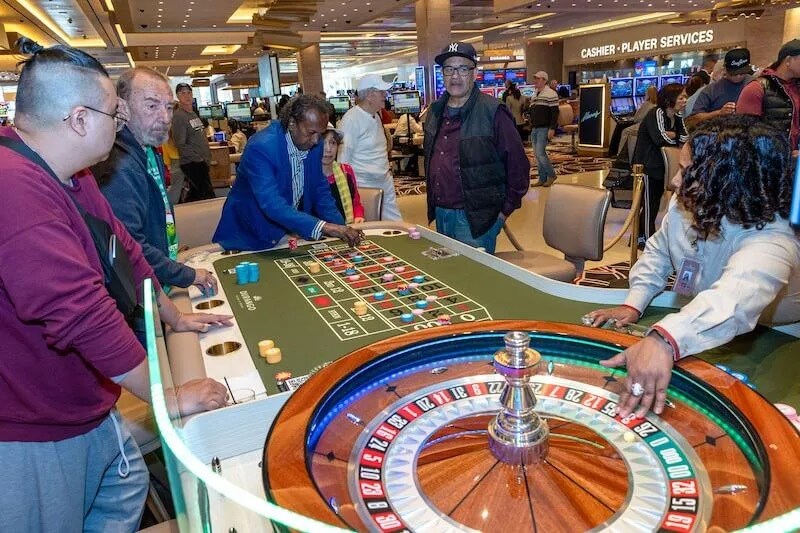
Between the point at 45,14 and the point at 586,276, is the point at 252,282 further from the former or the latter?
the point at 45,14

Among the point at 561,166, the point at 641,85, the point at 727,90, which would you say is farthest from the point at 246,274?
the point at 641,85

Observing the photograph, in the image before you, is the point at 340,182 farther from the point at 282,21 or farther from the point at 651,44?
the point at 651,44

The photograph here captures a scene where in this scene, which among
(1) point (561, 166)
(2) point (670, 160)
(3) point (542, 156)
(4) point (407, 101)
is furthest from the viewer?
(4) point (407, 101)

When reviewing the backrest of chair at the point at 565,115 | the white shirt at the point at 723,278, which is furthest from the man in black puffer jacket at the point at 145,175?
the backrest of chair at the point at 565,115

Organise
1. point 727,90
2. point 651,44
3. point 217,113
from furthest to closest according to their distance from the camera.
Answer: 1. point 651,44
2. point 217,113
3. point 727,90

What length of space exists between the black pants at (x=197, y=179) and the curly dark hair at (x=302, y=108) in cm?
407

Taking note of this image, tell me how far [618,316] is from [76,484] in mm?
1317

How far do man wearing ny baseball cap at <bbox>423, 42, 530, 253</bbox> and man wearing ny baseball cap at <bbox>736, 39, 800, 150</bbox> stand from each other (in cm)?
164

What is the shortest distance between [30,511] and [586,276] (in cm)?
369

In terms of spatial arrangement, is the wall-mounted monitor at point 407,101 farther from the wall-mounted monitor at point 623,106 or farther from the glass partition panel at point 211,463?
the glass partition panel at point 211,463

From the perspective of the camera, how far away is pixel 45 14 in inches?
442

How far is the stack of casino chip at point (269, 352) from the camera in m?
1.54

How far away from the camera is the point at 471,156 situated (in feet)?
10.4

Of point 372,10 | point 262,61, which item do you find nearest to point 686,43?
point 372,10
